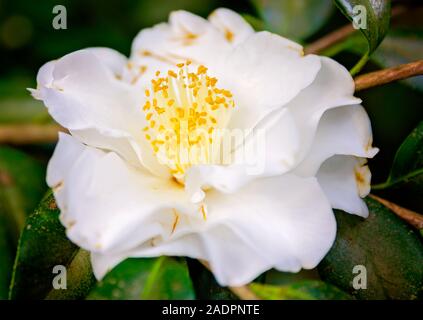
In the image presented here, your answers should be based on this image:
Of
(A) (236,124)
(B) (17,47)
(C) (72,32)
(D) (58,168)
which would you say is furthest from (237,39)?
(B) (17,47)

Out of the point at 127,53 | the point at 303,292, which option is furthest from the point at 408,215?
the point at 127,53

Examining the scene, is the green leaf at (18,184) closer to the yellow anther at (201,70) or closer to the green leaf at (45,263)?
the green leaf at (45,263)

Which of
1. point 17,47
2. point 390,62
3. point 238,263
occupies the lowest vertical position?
point 17,47

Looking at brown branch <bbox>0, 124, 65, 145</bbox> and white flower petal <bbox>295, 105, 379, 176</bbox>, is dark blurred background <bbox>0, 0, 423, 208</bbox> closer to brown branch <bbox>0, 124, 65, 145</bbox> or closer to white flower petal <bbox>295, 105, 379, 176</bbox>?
brown branch <bbox>0, 124, 65, 145</bbox>

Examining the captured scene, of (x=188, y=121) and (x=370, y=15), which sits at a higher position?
(x=370, y=15)

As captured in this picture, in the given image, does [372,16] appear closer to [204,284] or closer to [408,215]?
[408,215]

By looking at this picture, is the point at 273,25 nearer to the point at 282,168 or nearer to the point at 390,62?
the point at 390,62
